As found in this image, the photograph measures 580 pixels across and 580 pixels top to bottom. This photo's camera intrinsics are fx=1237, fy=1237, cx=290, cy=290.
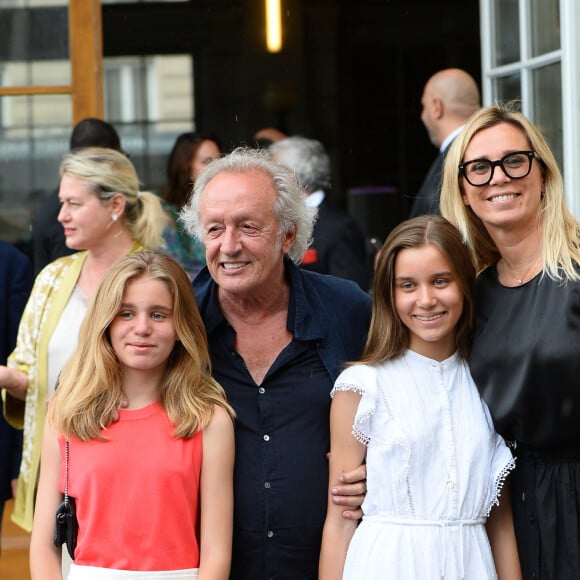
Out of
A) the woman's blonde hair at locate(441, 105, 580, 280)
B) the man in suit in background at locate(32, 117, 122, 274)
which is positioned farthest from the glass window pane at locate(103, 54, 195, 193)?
the woman's blonde hair at locate(441, 105, 580, 280)

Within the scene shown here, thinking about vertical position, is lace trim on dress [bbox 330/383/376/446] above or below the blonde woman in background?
below

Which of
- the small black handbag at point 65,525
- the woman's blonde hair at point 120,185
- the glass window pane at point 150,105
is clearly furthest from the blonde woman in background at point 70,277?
the glass window pane at point 150,105

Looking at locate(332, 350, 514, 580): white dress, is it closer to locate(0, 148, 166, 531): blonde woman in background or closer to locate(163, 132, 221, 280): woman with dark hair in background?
locate(0, 148, 166, 531): blonde woman in background

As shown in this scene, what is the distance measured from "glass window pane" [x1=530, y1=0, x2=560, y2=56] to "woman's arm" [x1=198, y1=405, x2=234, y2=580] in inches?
95.7

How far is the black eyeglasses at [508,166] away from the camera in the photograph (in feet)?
9.77

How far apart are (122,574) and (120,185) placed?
1834mm

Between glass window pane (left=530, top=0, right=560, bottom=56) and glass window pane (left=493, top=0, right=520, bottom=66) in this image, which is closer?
glass window pane (left=530, top=0, right=560, bottom=56)

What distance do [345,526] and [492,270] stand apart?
29.0 inches

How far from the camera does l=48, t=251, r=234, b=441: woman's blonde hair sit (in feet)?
9.77

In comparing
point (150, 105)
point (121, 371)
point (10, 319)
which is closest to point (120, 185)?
point (10, 319)

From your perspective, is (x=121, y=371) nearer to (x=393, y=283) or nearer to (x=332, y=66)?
(x=393, y=283)

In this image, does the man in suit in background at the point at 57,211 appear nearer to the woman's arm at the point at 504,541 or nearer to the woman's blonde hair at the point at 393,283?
the woman's blonde hair at the point at 393,283

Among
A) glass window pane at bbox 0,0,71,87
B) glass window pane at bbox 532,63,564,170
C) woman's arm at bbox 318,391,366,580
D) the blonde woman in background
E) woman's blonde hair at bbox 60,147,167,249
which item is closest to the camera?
woman's arm at bbox 318,391,366,580

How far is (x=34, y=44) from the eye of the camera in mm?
5531
